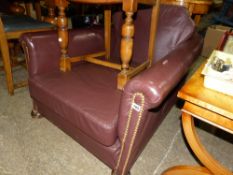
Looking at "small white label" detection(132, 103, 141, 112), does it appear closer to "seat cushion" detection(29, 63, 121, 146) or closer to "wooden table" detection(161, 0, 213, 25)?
"seat cushion" detection(29, 63, 121, 146)

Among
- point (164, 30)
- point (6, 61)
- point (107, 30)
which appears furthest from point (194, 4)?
point (6, 61)

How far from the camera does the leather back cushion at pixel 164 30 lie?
1.26 metres

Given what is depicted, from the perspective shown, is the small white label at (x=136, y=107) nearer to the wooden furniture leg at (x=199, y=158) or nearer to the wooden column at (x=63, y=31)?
the wooden furniture leg at (x=199, y=158)

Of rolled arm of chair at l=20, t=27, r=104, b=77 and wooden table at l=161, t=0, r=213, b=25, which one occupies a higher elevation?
wooden table at l=161, t=0, r=213, b=25

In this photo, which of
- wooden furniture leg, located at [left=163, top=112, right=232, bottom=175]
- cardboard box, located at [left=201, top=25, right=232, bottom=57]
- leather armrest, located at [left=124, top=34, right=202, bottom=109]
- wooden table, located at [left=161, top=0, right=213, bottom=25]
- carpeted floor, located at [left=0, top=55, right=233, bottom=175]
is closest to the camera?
leather armrest, located at [left=124, top=34, right=202, bottom=109]

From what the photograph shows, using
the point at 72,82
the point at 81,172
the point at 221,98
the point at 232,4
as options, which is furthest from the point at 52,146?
the point at 232,4

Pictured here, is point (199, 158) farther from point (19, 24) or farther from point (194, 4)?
point (19, 24)

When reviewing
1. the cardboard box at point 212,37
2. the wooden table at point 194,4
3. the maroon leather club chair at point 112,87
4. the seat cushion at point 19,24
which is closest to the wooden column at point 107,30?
the maroon leather club chair at point 112,87

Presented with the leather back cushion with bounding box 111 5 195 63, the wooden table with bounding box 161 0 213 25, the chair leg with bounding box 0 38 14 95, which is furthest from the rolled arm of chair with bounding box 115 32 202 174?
the chair leg with bounding box 0 38 14 95

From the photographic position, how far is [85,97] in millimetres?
1037

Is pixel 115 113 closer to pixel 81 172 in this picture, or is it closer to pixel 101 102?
pixel 101 102

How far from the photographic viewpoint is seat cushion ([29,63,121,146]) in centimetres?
92

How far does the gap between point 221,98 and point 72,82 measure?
806 millimetres

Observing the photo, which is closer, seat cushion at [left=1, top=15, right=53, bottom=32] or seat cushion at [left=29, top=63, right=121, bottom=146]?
seat cushion at [left=29, top=63, right=121, bottom=146]
